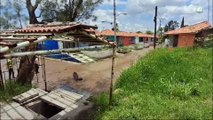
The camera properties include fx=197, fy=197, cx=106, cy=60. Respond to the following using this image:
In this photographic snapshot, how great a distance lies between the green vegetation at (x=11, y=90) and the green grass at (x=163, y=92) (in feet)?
10.3

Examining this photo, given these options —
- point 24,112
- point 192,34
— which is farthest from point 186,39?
point 24,112

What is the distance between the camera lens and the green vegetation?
6.80 m

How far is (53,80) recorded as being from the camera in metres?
12.3

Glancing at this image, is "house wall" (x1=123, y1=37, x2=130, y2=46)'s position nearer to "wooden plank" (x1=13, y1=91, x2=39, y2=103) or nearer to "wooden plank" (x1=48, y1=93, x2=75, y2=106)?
"wooden plank" (x1=48, y1=93, x2=75, y2=106)

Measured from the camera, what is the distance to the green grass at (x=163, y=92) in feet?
20.4

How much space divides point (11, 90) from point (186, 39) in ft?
64.6

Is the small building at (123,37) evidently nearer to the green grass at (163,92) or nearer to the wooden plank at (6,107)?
the green grass at (163,92)

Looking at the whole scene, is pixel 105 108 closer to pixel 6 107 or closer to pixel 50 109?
pixel 50 109

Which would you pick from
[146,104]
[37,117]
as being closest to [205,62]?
[146,104]

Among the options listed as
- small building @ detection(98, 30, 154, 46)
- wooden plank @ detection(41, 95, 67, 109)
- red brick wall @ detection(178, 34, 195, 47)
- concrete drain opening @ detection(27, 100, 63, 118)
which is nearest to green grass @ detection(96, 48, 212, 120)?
wooden plank @ detection(41, 95, 67, 109)

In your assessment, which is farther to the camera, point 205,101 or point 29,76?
point 29,76

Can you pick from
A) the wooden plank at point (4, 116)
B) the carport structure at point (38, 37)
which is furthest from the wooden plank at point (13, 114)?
the carport structure at point (38, 37)

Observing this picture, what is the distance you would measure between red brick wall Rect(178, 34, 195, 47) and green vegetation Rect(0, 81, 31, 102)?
60.1ft

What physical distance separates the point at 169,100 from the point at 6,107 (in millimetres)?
5435
